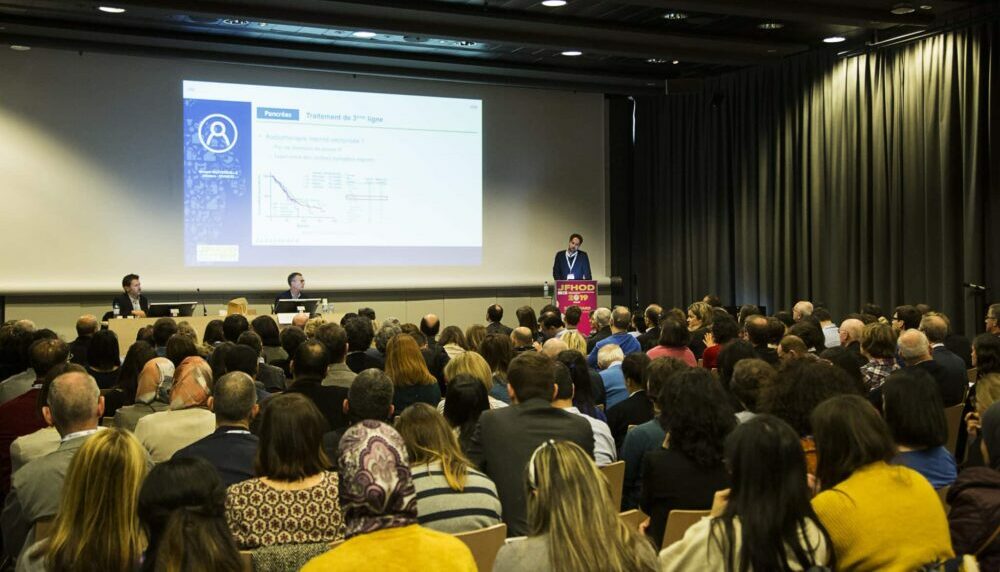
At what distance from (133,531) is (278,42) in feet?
31.0

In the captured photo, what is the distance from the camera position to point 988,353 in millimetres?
4590

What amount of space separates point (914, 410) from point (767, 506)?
3.87ft

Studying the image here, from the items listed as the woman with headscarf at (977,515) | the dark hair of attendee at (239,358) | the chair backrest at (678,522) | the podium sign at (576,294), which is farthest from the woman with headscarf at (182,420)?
the podium sign at (576,294)

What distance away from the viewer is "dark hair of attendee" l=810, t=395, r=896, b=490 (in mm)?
2498

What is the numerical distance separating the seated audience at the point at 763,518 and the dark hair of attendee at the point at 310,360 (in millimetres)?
2919

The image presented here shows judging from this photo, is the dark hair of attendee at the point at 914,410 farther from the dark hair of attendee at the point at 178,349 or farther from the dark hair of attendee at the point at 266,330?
the dark hair of attendee at the point at 266,330

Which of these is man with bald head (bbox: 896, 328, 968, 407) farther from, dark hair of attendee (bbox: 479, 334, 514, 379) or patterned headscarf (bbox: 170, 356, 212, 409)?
patterned headscarf (bbox: 170, 356, 212, 409)

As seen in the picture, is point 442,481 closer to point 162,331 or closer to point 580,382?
point 580,382

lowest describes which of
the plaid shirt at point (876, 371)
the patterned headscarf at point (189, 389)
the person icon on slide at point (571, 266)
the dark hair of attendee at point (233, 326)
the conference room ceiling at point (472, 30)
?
the plaid shirt at point (876, 371)

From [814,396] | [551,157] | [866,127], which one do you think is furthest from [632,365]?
[551,157]

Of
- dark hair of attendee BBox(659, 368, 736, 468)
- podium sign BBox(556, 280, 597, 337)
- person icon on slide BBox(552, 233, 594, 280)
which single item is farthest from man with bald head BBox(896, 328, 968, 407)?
person icon on slide BBox(552, 233, 594, 280)

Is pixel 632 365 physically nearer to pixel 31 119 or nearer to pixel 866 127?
pixel 866 127

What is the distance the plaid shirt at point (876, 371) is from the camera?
5.32 m

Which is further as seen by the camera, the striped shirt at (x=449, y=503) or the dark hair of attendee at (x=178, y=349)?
the dark hair of attendee at (x=178, y=349)
